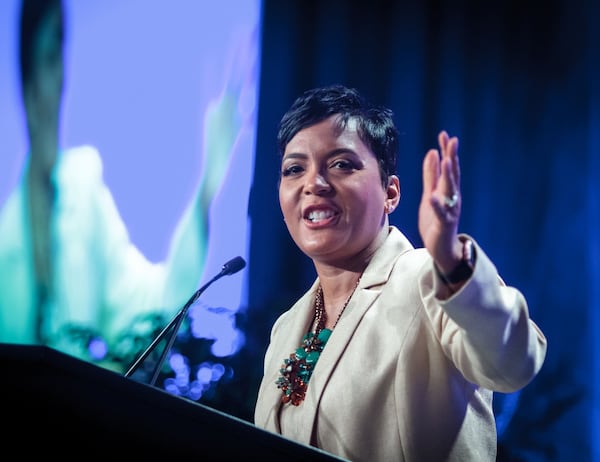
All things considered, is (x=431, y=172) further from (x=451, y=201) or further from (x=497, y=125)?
(x=497, y=125)

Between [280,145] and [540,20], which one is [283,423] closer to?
[280,145]

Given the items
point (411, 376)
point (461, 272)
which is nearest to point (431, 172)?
point (461, 272)

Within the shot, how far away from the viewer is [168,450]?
771mm

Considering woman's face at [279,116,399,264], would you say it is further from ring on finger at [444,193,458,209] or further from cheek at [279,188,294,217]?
ring on finger at [444,193,458,209]

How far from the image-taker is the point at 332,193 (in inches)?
53.7

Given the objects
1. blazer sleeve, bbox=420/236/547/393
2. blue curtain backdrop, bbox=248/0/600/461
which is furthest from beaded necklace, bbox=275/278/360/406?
blue curtain backdrop, bbox=248/0/600/461

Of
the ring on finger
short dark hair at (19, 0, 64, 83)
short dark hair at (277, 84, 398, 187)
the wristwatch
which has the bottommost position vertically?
the wristwatch

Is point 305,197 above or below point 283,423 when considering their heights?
above

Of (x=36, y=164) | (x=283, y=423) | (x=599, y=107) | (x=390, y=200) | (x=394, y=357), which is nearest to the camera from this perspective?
(x=394, y=357)

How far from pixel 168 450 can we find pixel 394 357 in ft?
1.66

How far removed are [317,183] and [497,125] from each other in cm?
241

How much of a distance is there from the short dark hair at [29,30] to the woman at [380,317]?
195 centimetres

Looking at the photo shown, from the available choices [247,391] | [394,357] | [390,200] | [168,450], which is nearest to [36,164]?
[247,391]

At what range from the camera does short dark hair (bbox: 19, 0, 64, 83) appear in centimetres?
302
